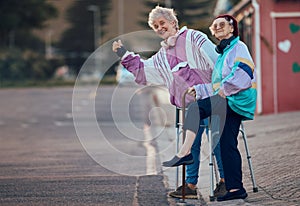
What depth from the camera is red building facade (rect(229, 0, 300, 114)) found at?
1867cm

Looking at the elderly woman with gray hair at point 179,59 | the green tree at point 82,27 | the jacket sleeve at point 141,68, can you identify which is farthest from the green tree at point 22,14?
the elderly woman with gray hair at point 179,59

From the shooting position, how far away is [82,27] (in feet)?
288

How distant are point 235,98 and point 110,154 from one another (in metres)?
5.38

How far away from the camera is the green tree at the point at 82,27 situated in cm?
8631

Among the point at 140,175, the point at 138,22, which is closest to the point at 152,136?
the point at 140,175

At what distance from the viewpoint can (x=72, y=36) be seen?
88625 millimetres

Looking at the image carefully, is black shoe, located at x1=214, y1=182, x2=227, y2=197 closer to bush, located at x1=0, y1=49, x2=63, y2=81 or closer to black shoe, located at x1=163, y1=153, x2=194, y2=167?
black shoe, located at x1=163, y1=153, x2=194, y2=167

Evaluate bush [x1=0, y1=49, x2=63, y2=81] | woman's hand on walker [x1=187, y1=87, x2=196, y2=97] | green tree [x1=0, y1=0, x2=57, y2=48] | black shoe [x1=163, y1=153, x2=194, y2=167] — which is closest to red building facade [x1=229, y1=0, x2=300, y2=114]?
woman's hand on walker [x1=187, y1=87, x2=196, y2=97]

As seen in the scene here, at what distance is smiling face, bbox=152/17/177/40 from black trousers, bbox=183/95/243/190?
2.90ft

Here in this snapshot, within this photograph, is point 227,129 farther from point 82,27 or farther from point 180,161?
point 82,27

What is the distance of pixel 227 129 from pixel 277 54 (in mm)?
11654

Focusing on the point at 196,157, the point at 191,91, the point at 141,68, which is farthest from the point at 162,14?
the point at 196,157

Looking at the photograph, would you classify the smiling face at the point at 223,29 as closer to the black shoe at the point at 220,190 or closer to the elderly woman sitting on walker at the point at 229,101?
the elderly woman sitting on walker at the point at 229,101

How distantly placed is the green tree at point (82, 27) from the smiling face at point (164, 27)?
76883mm
